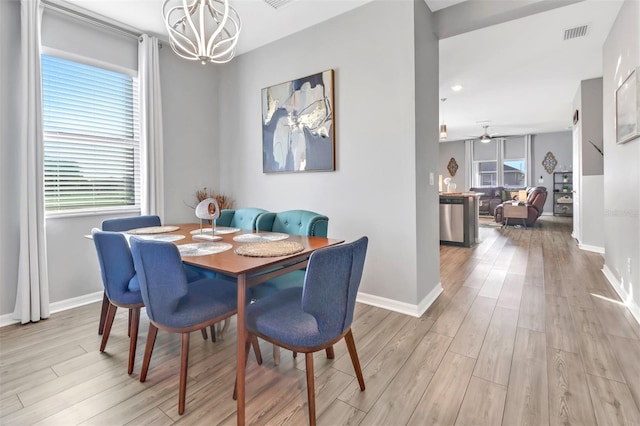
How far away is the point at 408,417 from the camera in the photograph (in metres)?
1.43

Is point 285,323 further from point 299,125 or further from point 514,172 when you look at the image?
point 514,172

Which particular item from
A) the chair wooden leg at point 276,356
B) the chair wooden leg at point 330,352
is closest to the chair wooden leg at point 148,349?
the chair wooden leg at point 276,356

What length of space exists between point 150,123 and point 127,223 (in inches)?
49.5

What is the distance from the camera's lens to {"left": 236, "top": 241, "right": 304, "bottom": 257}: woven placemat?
5.19 feet

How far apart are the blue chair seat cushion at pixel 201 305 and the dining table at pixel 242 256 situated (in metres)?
0.25

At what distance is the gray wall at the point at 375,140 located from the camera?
2.58 meters

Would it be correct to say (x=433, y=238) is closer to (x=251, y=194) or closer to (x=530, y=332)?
(x=530, y=332)

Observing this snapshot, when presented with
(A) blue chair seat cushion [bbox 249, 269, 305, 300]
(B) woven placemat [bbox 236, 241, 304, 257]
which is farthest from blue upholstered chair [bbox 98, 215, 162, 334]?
(B) woven placemat [bbox 236, 241, 304, 257]

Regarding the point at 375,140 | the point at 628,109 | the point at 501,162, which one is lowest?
the point at 375,140

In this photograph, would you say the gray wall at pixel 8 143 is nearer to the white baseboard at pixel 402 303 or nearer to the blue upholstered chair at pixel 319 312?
the blue upholstered chair at pixel 319 312

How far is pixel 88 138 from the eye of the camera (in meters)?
2.97

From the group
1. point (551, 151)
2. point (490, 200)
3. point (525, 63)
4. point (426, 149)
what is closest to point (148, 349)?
point (426, 149)

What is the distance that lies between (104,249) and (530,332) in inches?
117

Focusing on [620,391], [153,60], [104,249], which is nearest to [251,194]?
[153,60]
